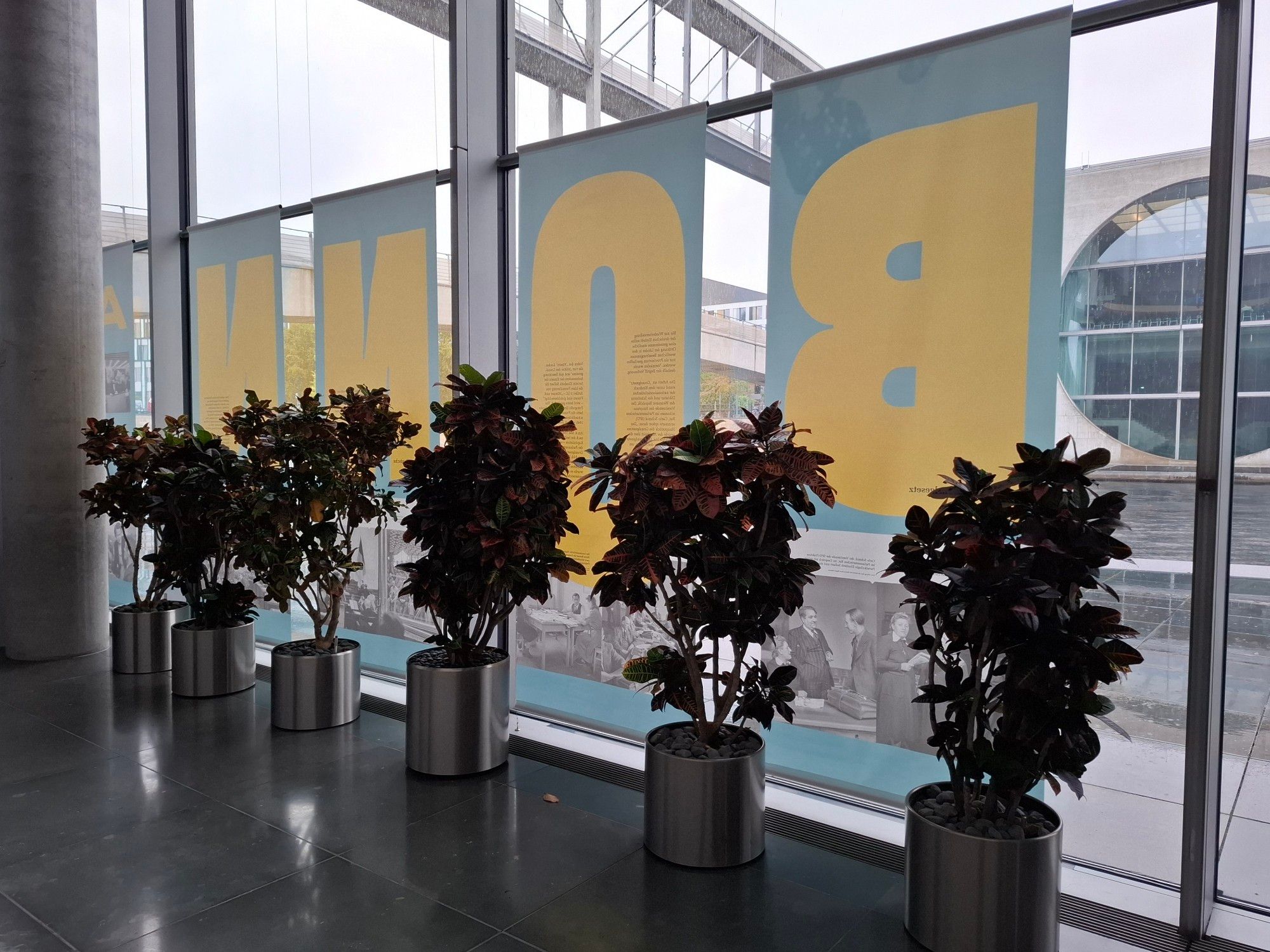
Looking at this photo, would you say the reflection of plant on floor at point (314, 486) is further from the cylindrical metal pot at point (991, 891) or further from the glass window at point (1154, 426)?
the glass window at point (1154, 426)

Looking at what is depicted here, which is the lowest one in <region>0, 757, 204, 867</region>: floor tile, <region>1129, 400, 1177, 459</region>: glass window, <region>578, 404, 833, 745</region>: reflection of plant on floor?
<region>0, 757, 204, 867</region>: floor tile

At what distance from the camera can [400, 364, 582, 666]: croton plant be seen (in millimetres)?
3789

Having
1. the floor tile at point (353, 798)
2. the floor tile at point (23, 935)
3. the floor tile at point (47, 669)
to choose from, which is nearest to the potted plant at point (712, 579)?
the floor tile at point (353, 798)

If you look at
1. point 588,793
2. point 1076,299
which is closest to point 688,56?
point 1076,299

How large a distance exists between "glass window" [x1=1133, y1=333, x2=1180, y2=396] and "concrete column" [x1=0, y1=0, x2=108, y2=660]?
6.19m

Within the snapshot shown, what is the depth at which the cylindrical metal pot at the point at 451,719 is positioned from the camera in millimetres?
3926

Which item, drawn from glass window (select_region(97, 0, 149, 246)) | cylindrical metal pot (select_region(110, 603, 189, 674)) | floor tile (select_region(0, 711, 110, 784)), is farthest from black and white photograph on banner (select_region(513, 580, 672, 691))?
glass window (select_region(97, 0, 149, 246))

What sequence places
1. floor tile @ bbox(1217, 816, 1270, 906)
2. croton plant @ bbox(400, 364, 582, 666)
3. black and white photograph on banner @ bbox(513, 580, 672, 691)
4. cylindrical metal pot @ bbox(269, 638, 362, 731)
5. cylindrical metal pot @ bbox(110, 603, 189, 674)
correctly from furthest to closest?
cylindrical metal pot @ bbox(110, 603, 189, 674)
cylindrical metal pot @ bbox(269, 638, 362, 731)
black and white photograph on banner @ bbox(513, 580, 672, 691)
croton plant @ bbox(400, 364, 582, 666)
floor tile @ bbox(1217, 816, 1270, 906)

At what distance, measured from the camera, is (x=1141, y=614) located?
303 centimetres

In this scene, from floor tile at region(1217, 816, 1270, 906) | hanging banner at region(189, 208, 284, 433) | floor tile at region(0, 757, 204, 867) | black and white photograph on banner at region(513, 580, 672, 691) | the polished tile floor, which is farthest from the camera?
hanging banner at region(189, 208, 284, 433)

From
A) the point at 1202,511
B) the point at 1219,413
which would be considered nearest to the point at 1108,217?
the point at 1219,413

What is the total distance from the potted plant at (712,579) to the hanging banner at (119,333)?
553cm

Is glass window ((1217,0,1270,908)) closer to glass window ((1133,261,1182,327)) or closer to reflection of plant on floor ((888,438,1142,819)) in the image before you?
glass window ((1133,261,1182,327))

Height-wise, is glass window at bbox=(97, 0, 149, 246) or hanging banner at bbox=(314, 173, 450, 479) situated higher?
glass window at bbox=(97, 0, 149, 246)
